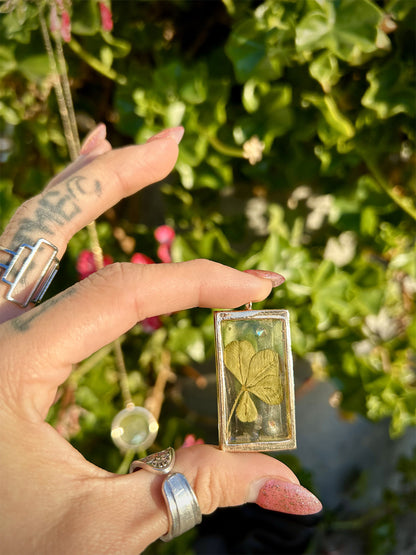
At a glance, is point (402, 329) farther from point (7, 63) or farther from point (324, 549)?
point (7, 63)

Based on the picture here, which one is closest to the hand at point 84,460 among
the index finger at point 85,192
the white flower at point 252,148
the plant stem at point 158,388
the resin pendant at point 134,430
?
the index finger at point 85,192

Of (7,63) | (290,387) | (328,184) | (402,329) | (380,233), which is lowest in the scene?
(290,387)

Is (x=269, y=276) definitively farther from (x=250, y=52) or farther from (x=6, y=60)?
(x=6, y=60)

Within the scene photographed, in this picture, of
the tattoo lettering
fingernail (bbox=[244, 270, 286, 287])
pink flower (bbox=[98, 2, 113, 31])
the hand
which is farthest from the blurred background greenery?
the tattoo lettering

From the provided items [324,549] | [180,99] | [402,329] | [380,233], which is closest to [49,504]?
[180,99]

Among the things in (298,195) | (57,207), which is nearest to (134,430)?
(57,207)

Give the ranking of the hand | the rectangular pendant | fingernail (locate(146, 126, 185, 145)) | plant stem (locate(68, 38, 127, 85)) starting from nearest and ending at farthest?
the hand < the rectangular pendant < fingernail (locate(146, 126, 185, 145)) < plant stem (locate(68, 38, 127, 85))

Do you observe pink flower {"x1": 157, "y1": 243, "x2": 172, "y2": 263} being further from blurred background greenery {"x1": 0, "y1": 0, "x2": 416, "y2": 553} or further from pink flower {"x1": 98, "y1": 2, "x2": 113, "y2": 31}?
pink flower {"x1": 98, "y1": 2, "x2": 113, "y2": 31}
